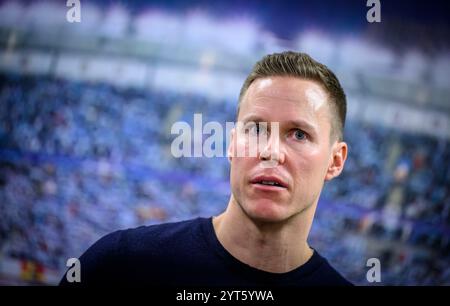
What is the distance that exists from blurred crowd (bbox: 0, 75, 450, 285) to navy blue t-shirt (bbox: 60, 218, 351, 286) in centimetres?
81

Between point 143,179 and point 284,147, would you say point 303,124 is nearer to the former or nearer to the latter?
point 284,147

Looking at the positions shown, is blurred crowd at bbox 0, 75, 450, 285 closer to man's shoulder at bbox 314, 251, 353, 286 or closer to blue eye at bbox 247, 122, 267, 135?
man's shoulder at bbox 314, 251, 353, 286

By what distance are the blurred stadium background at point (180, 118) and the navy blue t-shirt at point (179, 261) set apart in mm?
721

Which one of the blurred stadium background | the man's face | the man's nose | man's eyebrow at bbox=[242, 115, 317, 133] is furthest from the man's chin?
the blurred stadium background

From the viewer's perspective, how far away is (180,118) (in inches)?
84.8

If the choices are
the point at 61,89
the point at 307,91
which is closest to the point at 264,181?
the point at 307,91

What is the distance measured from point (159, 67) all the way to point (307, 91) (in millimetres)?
1280

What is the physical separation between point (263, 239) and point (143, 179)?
4.45 feet

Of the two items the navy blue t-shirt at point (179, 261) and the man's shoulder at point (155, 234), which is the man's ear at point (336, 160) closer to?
the navy blue t-shirt at point (179, 261)

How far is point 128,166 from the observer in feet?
7.99

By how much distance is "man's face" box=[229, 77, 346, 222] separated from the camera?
3.93ft

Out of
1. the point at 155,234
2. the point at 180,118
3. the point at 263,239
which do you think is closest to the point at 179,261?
the point at 155,234

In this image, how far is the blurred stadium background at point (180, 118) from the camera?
2.03 meters

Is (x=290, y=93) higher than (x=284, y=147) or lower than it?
higher
